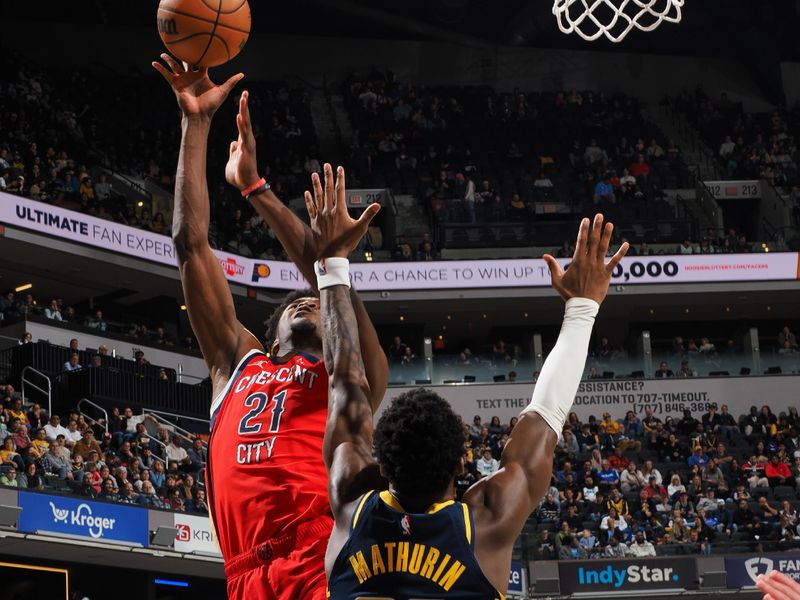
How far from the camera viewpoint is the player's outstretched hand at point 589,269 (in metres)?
3.52

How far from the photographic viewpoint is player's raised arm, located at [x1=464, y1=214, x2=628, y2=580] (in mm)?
3025

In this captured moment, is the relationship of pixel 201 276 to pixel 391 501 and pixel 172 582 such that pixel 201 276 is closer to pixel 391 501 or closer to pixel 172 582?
pixel 391 501

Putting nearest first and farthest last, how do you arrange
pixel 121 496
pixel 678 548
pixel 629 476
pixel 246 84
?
pixel 121 496
pixel 678 548
pixel 629 476
pixel 246 84

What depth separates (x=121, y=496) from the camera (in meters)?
17.3

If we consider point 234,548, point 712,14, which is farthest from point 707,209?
point 234,548

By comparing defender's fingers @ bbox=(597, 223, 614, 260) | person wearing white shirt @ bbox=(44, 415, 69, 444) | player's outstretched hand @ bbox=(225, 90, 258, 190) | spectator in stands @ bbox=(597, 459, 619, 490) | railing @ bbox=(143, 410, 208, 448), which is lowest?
defender's fingers @ bbox=(597, 223, 614, 260)

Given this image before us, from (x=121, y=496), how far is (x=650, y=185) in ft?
65.7

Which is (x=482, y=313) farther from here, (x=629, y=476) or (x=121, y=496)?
(x=121, y=496)

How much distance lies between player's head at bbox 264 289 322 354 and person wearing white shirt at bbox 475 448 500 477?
16.4 metres

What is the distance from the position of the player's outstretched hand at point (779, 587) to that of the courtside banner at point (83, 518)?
1440cm

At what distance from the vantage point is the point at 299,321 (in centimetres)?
448

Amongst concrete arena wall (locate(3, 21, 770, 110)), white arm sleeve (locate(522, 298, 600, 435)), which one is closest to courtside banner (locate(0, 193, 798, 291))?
concrete arena wall (locate(3, 21, 770, 110))

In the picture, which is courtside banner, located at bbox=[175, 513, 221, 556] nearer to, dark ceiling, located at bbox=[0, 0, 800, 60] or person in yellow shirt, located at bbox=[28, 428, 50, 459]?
person in yellow shirt, located at bbox=[28, 428, 50, 459]

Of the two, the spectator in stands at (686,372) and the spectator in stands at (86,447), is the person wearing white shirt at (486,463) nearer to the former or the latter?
the spectator in stands at (86,447)
